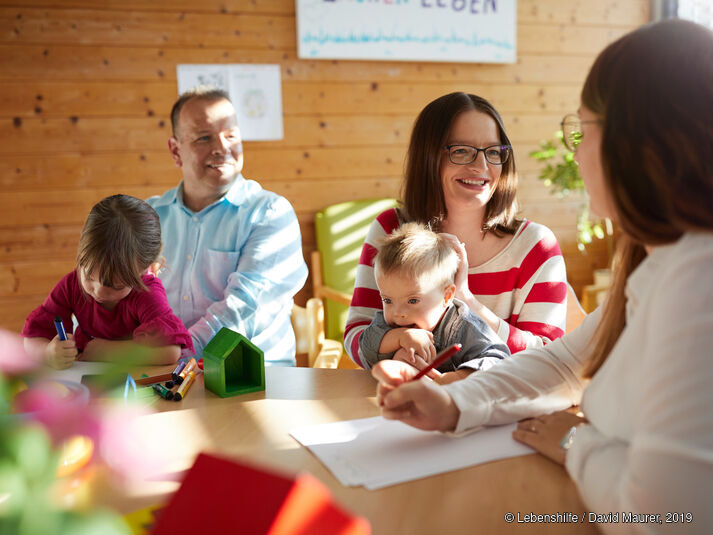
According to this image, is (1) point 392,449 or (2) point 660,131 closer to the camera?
(2) point 660,131

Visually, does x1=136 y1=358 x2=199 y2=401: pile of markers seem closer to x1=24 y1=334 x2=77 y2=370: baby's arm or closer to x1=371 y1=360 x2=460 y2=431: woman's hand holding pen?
x1=24 y1=334 x2=77 y2=370: baby's arm

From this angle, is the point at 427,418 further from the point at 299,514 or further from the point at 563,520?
the point at 299,514

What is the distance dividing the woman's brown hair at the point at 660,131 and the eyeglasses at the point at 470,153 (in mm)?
944

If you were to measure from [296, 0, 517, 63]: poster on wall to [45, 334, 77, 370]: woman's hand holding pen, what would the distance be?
2.38 m

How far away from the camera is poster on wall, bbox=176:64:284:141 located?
330cm

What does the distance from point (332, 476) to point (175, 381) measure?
52cm

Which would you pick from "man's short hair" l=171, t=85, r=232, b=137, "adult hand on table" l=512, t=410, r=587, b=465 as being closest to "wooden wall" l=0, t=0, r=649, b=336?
"man's short hair" l=171, t=85, r=232, b=137

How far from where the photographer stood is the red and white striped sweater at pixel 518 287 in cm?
161

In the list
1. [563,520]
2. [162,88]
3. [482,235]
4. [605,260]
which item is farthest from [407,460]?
[605,260]

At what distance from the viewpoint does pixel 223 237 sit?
215 centimetres

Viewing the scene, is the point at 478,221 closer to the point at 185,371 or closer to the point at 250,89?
the point at 185,371

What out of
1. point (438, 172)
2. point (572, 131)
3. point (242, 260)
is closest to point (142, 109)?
point (242, 260)

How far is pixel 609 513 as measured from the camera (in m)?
0.72

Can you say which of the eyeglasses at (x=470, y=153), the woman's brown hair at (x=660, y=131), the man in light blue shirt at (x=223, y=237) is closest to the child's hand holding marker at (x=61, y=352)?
the man in light blue shirt at (x=223, y=237)
